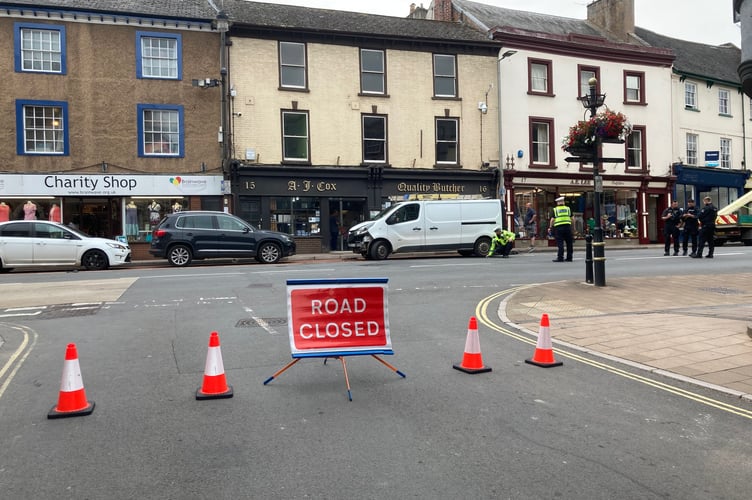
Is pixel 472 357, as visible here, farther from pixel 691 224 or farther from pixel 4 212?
pixel 4 212

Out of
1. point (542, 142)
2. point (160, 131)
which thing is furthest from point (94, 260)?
point (542, 142)

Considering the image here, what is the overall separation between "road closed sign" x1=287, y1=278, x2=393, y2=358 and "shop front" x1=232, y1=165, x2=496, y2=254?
1933cm

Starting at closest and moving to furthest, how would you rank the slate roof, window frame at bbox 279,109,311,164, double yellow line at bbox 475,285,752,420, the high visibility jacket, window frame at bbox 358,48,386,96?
double yellow line at bbox 475,285,752,420
the high visibility jacket
window frame at bbox 279,109,311,164
window frame at bbox 358,48,386,96
the slate roof

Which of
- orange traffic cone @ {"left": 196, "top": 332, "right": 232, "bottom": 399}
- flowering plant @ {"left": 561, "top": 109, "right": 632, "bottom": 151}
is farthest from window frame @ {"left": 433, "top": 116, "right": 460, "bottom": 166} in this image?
orange traffic cone @ {"left": 196, "top": 332, "right": 232, "bottom": 399}

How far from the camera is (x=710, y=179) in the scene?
34.8 metres

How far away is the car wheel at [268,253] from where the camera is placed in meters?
19.7

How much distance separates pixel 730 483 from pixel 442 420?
75.7 inches

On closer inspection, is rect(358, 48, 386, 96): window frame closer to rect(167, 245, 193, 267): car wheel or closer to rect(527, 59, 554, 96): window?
rect(527, 59, 554, 96): window

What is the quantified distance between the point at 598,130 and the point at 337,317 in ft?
27.4

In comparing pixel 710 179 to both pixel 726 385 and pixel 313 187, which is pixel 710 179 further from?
pixel 726 385

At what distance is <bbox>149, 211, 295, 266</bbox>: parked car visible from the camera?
19109 millimetres

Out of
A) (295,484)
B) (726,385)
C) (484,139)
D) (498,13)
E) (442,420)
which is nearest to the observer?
(295,484)

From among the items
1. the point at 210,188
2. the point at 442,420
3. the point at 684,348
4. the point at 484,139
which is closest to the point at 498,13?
the point at 484,139

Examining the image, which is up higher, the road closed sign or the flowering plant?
the flowering plant
